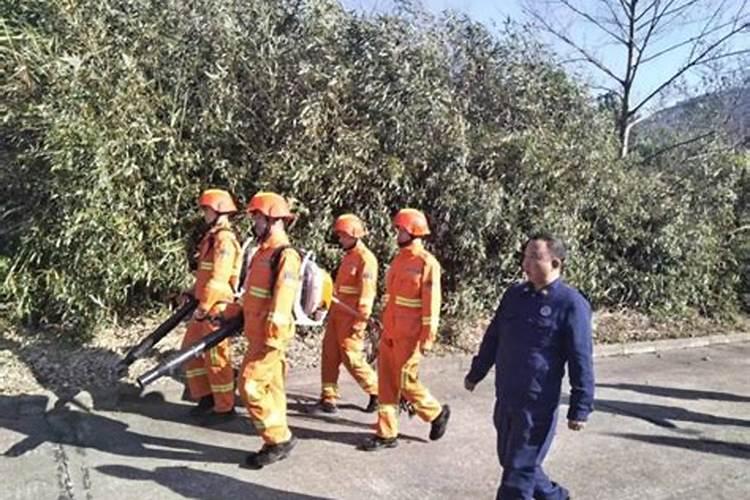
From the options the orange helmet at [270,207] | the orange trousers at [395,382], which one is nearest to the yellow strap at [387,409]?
the orange trousers at [395,382]

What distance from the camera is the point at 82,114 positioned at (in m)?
6.20

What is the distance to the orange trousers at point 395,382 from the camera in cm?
488

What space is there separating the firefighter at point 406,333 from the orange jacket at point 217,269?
3.96 feet

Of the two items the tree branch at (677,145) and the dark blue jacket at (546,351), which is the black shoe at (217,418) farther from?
the tree branch at (677,145)

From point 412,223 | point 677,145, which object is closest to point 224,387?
point 412,223

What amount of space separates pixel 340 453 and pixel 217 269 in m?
1.61

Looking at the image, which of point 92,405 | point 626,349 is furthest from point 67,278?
point 626,349

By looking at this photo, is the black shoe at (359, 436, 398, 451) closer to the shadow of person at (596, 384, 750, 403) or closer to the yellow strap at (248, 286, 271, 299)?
the yellow strap at (248, 286, 271, 299)

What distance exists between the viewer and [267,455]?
4.53m

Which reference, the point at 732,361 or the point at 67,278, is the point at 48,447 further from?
the point at 732,361

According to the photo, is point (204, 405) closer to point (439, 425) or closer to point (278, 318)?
point (278, 318)

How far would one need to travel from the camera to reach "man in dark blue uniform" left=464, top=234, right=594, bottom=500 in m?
3.50

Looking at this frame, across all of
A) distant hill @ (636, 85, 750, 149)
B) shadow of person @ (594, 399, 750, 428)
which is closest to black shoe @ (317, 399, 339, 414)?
shadow of person @ (594, 399, 750, 428)

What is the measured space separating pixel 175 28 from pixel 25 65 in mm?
1481
